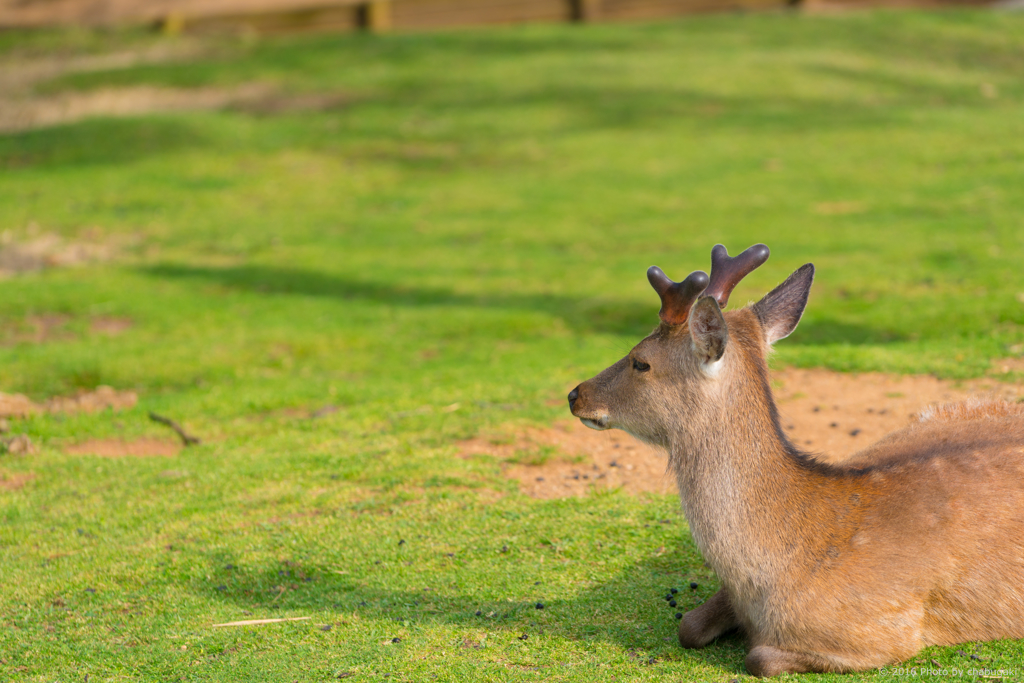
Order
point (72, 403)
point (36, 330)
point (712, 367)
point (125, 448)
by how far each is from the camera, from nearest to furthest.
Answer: point (712, 367)
point (125, 448)
point (72, 403)
point (36, 330)

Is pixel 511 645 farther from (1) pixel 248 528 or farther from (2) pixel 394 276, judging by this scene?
(2) pixel 394 276

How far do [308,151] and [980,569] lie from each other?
18206 mm

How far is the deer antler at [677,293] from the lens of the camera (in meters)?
4.66

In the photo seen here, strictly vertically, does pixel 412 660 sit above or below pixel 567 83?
below

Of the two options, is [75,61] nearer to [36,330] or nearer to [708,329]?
[36,330]

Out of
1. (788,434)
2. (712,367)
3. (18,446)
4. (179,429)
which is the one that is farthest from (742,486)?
(18,446)

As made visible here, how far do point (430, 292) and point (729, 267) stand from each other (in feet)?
29.8

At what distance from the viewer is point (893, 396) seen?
844 cm

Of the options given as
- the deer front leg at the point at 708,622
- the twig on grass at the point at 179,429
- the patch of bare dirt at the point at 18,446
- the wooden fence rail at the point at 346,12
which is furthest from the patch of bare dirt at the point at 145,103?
the deer front leg at the point at 708,622

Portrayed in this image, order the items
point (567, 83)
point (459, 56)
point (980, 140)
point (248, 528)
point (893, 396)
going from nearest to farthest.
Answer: point (248, 528)
point (893, 396)
point (980, 140)
point (567, 83)
point (459, 56)

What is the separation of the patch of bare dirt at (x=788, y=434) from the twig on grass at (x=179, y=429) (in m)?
2.47

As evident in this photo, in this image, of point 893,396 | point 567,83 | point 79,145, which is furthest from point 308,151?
point 893,396

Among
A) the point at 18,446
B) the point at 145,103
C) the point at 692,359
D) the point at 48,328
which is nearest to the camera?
the point at 692,359

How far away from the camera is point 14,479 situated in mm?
8117
